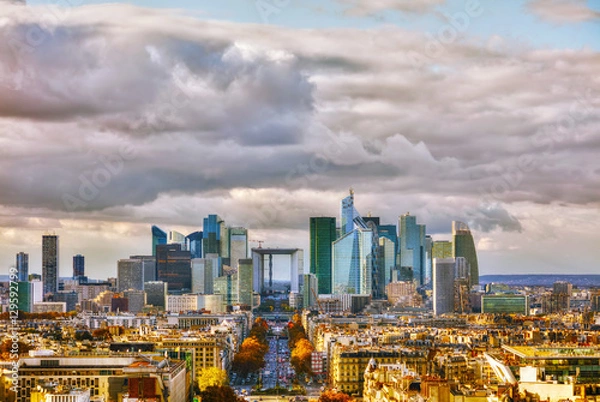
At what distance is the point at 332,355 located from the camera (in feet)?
421

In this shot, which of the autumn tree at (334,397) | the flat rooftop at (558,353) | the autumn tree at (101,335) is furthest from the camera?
the autumn tree at (101,335)

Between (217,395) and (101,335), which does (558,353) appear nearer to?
(217,395)

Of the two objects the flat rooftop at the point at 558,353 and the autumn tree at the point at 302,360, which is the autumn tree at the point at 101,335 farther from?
the flat rooftop at the point at 558,353

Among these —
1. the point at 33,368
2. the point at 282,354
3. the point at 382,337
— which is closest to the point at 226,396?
the point at 33,368

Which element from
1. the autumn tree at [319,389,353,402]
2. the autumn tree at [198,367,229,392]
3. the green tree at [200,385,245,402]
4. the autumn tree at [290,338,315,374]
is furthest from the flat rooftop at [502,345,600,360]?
the autumn tree at [290,338,315,374]

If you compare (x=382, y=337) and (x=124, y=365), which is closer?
(x=124, y=365)

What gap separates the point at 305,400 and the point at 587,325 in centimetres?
9536

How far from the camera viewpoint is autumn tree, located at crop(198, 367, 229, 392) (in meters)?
108

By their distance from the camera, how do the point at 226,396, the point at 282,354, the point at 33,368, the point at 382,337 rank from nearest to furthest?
1. the point at 33,368
2. the point at 226,396
3. the point at 382,337
4. the point at 282,354

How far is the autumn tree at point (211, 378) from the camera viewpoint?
108m

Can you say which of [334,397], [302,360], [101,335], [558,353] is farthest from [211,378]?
[101,335]

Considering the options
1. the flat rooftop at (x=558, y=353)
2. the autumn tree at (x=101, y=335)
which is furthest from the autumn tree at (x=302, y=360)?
the flat rooftop at (x=558, y=353)

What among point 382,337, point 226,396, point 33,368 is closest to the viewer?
point 33,368

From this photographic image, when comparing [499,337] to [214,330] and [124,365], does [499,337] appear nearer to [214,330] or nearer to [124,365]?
[214,330]
